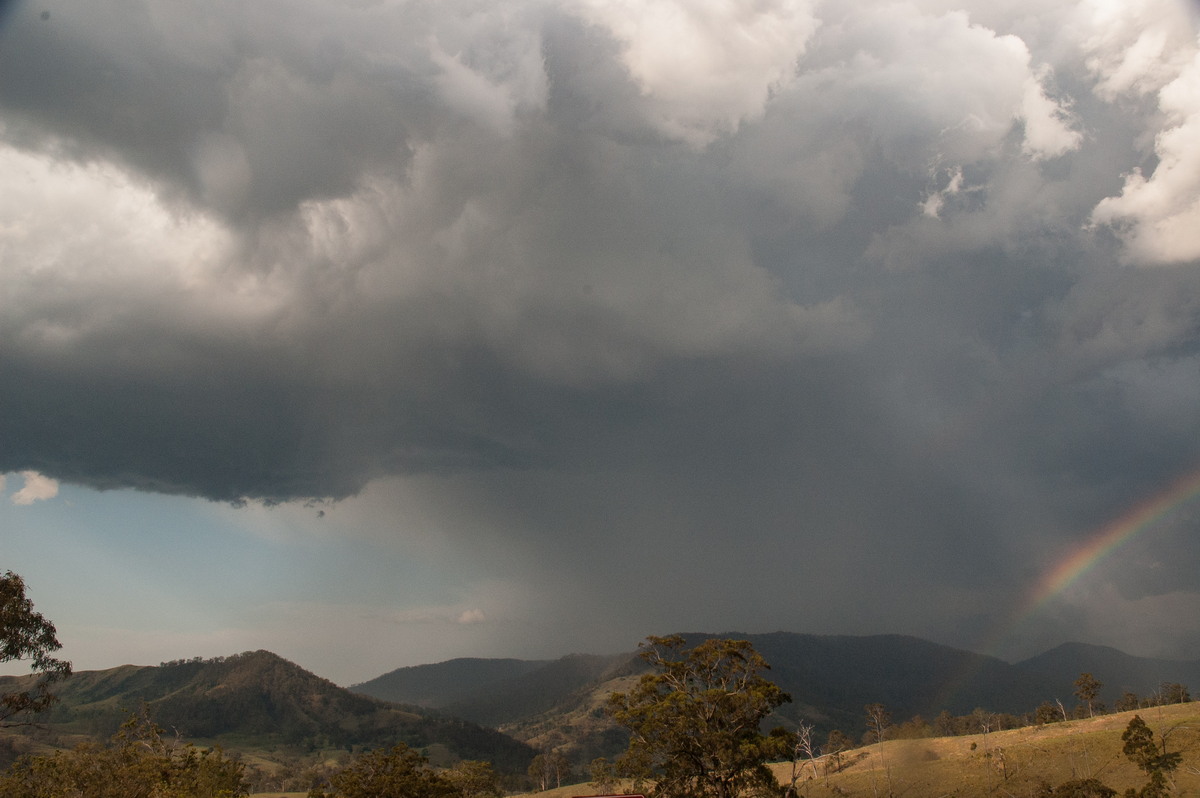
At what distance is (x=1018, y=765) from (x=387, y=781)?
12088cm

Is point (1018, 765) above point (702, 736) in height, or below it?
below

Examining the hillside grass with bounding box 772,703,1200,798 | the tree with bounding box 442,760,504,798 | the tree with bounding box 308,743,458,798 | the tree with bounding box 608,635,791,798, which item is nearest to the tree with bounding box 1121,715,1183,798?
the hillside grass with bounding box 772,703,1200,798

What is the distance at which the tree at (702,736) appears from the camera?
63.8m

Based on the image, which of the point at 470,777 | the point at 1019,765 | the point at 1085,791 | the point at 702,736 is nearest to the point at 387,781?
the point at 470,777

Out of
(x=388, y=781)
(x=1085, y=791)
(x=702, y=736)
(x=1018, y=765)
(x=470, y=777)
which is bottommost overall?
(x=1018, y=765)

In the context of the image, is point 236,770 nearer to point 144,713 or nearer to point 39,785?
point 144,713

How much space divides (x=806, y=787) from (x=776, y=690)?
8877 centimetres

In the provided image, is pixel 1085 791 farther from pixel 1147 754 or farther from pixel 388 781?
pixel 388 781

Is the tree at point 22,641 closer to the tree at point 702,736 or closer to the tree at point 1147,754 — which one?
the tree at point 702,736

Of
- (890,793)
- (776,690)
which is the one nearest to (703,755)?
(776,690)

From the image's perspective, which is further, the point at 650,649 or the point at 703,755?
the point at 650,649

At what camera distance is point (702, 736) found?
2539 inches

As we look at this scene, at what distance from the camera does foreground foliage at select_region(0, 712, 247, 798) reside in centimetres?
4847

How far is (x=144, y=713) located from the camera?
63812 millimetres
